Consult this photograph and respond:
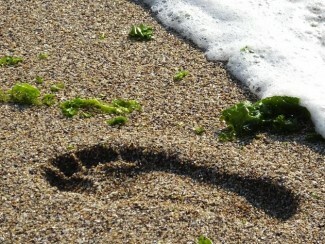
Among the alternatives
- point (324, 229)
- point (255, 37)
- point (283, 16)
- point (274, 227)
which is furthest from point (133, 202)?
point (283, 16)

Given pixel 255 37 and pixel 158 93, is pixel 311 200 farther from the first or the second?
pixel 255 37

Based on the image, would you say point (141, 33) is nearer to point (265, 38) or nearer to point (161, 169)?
point (265, 38)

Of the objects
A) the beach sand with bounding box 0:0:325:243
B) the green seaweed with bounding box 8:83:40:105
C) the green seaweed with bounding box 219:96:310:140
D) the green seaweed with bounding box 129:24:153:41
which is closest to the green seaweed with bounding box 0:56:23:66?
the beach sand with bounding box 0:0:325:243

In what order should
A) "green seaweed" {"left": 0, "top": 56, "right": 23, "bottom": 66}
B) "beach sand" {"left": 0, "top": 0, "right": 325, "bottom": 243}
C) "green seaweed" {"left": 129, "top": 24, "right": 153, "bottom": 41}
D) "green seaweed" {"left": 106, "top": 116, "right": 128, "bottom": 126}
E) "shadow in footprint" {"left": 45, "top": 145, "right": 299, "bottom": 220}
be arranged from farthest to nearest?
"green seaweed" {"left": 129, "top": 24, "right": 153, "bottom": 41} < "green seaweed" {"left": 0, "top": 56, "right": 23, "bottom": 66} < "green seaweed" {"left": 106, "top": 116, "right": 128, "bottom": 126} < "shadow in footprint" {"left": 45, "top": 145, "right": 299, "bottom": 220} < "beach sand" {"left": 0, "top": 0, "right": 325, "bottom": 243}

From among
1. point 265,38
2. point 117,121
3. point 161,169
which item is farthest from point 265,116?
point 265,38

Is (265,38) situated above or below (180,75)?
above

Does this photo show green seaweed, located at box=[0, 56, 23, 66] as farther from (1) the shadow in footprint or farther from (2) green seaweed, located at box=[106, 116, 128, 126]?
(1) the shadow in footprint
